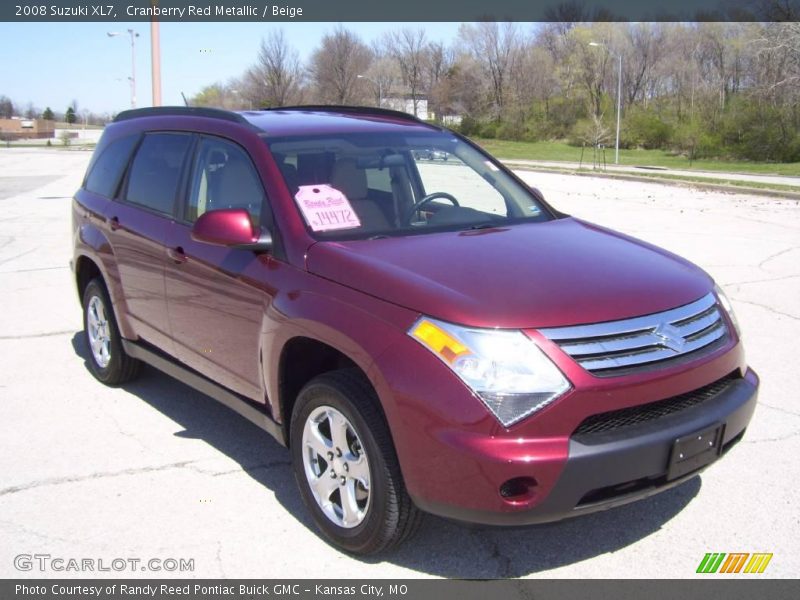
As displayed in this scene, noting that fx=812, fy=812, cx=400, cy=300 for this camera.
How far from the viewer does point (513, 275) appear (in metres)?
3.26

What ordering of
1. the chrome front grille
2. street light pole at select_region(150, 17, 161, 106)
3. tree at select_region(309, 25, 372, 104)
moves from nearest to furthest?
1. the chrome front grille
2. street light pole at select_region(150, 17, 161, 106)
3. tree at select_region(309, 25, 372, 104)

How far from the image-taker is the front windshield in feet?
12.6

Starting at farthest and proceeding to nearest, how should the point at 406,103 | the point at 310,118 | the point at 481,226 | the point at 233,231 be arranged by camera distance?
the point at 406,103
the point at 310,118
the point at 481,226
the point at 233,231

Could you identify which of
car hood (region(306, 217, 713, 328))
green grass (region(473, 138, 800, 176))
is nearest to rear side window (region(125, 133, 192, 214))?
car hood (region(306, 217, 713, 328))

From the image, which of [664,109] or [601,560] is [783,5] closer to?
[664,109]

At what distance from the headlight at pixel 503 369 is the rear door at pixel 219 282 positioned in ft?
3.70

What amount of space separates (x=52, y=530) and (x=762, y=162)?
143ft

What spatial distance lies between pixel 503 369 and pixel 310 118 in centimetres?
237

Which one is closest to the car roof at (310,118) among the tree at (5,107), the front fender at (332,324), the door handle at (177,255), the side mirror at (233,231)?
the side mirror at (233,231)

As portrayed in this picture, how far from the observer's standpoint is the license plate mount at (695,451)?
9.80 feet

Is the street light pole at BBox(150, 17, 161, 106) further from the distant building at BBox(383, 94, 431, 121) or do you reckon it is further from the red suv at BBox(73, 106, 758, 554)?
the distant building at BBox(383, 94, 431, 121)

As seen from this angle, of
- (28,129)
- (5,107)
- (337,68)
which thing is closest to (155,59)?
(337,68)

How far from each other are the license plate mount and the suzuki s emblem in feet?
1.08

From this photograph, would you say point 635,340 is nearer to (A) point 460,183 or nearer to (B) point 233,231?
(B) point 233,231
